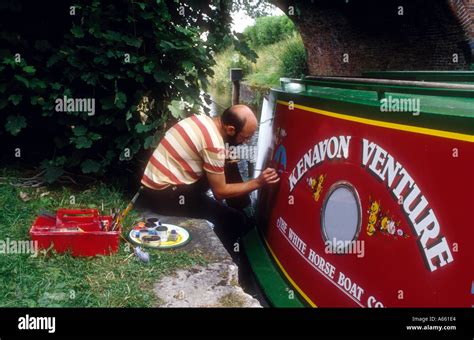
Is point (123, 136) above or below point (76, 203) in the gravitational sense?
above

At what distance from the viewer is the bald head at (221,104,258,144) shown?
3.08 metres

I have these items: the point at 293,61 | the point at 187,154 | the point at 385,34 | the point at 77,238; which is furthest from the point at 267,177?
the point at 293,61

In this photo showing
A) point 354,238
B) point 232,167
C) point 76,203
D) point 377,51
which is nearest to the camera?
point 354,238

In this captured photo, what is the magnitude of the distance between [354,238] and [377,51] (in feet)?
36.2

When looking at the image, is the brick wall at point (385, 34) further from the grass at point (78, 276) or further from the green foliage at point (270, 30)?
the green foliage at point (270, 30)

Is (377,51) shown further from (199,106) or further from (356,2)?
(199,106)

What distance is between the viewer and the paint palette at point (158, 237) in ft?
9.38

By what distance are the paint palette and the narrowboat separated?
1.94ft

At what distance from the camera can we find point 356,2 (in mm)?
11336

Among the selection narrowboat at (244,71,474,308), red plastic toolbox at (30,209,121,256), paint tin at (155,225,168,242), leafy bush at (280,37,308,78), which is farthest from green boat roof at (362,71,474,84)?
leafy bush at (280,37,308,78)

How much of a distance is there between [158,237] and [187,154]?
0.55m

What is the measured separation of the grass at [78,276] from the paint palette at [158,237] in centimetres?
7

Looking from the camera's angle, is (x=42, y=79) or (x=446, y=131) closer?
(x=446, y=131)
